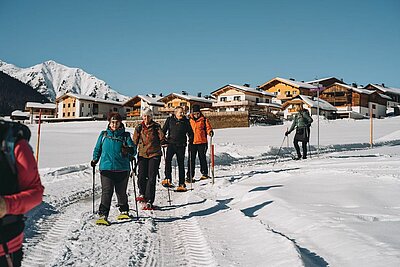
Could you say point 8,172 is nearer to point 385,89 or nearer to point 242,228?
point 242,228

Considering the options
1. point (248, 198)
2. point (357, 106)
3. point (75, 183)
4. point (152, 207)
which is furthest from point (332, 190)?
point (357, 106)

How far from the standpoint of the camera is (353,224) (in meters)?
5.25

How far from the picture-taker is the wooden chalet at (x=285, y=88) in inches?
3157

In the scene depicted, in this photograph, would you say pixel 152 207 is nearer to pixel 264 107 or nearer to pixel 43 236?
pixel 43 236

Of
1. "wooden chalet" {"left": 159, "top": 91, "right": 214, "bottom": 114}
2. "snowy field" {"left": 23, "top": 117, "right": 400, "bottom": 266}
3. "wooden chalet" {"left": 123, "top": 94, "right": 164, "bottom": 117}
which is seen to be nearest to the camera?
"snowy field" {"left": 23, "top": 117, "right": 400, "bottom": 266}

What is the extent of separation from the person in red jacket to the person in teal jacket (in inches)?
→ 149

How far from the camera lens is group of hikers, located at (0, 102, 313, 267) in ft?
8.13

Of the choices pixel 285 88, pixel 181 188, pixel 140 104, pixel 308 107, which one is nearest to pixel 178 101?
pixel 140 104

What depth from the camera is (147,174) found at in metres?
8.01

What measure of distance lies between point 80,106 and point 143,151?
271 ft

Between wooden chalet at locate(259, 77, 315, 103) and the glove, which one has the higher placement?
wooden chalet at locate(259, 77, 315, 103)

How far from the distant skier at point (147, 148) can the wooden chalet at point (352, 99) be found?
7143 centimetres

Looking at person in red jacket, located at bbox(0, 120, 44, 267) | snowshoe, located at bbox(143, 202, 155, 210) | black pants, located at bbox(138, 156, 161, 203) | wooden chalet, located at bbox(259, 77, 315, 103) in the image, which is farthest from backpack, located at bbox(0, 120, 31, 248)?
wooden chalet, located at bbox(259, 77, 315, 103)

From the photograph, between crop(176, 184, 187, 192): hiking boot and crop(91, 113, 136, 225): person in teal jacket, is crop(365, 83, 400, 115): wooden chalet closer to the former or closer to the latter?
crop(176, 184, 187, 192): hiking boot
